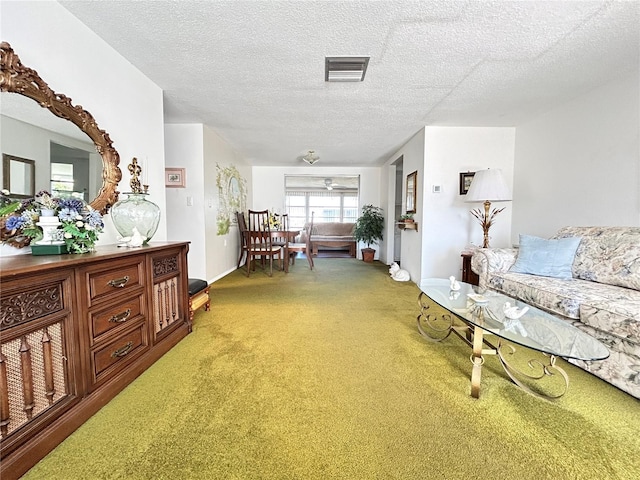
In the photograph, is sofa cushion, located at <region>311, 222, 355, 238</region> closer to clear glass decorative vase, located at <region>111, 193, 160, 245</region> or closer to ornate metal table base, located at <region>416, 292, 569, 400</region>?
ornate metal table base, located at <region>416, 292, 569, 400</region>

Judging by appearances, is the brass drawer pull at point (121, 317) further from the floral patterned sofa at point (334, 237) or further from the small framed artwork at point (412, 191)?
the floral patterned sofa at point (334, 237)

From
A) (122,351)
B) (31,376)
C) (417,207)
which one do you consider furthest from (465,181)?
(31,376)

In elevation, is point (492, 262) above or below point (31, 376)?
above

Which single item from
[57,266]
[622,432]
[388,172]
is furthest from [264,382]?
[388,172]

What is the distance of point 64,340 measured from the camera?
1178 mm

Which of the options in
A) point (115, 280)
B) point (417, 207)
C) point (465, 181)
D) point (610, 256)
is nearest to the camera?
point (115, 280)

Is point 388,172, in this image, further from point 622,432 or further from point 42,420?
point 42,420

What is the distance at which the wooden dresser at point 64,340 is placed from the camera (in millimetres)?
988

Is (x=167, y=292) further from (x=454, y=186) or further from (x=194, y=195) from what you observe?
(x=454, y=186)

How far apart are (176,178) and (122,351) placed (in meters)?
2.83

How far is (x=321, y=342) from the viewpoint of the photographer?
2057 millimetres

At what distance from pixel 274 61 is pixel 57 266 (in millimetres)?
Answer: 1909

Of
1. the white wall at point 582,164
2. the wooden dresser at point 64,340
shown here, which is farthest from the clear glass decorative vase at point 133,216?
the white wall at point 582,164

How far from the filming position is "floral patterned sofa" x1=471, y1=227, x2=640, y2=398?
1.44m
